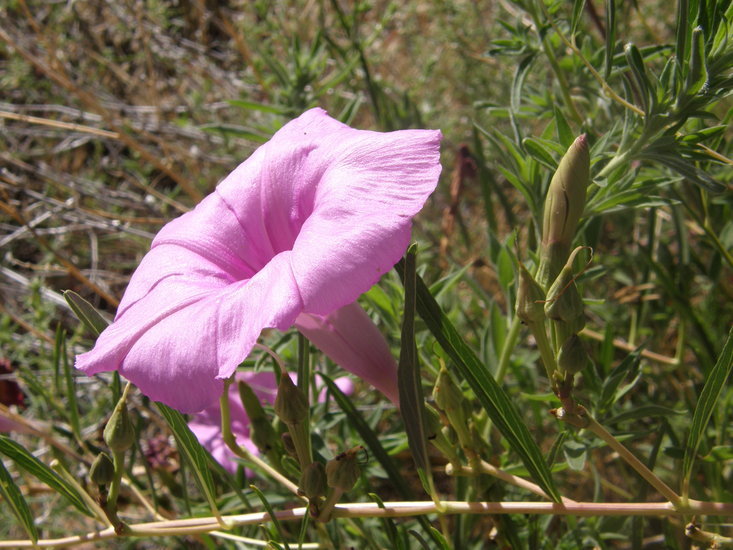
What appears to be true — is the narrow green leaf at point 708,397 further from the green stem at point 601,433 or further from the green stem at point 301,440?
the green stem at point 301,440

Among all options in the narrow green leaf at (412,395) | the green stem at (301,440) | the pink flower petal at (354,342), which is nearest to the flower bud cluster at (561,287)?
the narrow green leaf at (412,395)

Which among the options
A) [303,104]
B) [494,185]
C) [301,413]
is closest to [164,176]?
[303,104]

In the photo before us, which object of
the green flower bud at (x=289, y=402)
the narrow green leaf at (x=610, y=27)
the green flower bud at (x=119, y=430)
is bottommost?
the green flower bud at (x=119, y=430)

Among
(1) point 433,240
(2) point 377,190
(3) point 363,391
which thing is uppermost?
(2) point 377,190

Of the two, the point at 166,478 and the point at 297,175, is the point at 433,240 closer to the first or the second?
the point at 166,478

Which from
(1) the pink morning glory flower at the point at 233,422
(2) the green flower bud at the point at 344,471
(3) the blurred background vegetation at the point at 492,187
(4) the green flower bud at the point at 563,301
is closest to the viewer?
(4) the green flower bud at the point at 563,301
